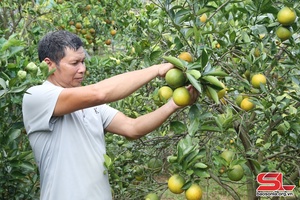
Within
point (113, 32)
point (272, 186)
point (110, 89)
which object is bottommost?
point (113, 32)

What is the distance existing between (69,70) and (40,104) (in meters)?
0.23

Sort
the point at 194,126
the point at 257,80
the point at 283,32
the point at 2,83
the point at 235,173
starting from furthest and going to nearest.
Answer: the point at 257,80 < the point at 283,32 < the point at 235,173 < the point at 2,83 < the point at 194,126

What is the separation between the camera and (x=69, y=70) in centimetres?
201

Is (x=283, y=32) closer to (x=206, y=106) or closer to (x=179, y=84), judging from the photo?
(x=206, y=106)

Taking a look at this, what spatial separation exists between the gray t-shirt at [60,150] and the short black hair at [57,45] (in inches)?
5.8

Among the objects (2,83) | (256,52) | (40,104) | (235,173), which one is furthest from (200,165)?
(256,52)

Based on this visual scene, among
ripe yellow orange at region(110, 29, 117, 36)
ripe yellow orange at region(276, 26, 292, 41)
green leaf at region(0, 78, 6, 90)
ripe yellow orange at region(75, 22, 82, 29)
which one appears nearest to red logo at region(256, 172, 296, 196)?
ripe yellow orange at region(276, 26, 292, 41)

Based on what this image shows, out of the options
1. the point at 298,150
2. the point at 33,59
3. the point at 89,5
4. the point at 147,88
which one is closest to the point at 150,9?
the point at 147,88

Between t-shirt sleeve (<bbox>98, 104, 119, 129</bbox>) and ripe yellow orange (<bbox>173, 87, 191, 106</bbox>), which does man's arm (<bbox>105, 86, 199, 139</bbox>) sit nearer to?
t-shirt sleeve (<bbox>98, 104, 119, 129</bbox>)

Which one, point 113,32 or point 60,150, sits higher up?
point 60,150

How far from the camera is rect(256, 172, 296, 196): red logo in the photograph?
2.35 m

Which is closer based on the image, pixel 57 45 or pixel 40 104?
pixel 40 104

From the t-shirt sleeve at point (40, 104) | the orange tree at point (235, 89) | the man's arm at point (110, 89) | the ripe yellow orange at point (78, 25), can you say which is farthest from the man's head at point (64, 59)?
the ripe yellow orange at point (78, 25)

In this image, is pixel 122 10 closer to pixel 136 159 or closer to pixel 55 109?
pixel 136 159
